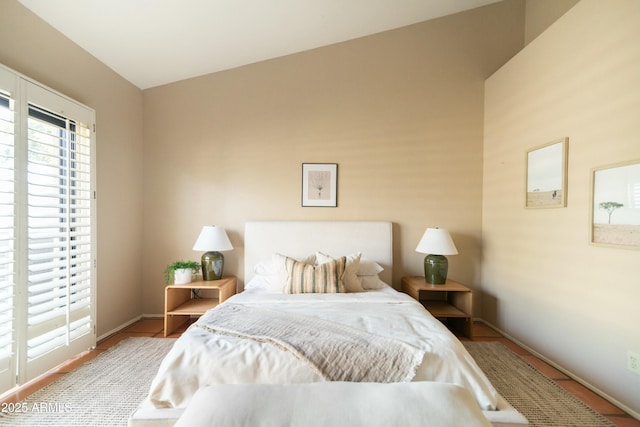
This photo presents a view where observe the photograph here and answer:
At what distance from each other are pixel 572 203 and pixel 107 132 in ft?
13.6

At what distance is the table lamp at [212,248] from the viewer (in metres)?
2.82

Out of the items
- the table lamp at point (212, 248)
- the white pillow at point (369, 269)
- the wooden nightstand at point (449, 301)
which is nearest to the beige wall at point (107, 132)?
the table lamp at point (212, 248)

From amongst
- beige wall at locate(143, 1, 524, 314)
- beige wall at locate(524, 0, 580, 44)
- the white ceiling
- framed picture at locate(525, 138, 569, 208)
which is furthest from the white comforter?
beige wall at locate(524, 0, 580, 44)

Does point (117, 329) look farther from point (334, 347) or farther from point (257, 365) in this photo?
point (334, 347)

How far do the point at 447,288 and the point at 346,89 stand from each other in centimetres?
244

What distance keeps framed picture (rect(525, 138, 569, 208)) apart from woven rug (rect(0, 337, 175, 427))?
3.43 m

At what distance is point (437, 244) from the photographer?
275 centimetres

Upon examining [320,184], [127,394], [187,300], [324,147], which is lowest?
[127,394]

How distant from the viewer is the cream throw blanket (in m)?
1.34

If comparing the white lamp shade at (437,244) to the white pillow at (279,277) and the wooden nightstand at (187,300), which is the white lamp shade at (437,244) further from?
the wooden nightstand at (187,300)

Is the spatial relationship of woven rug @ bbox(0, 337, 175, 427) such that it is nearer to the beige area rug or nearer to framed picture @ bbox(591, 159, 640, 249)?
the beige area rug

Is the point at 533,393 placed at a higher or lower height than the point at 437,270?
lower

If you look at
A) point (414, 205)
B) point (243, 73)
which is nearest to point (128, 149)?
point (243, 73)

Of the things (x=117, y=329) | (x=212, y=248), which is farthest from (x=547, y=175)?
(x=117, y=329)
